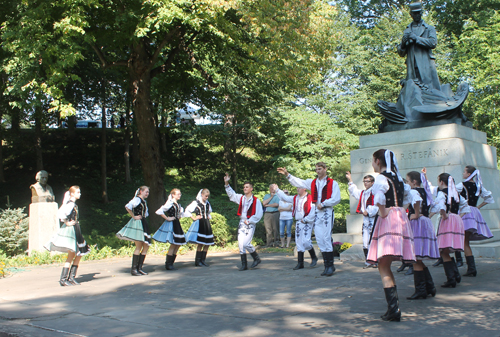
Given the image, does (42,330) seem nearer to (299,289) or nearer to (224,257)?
(299,289)

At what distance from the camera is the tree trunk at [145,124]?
17.3 m

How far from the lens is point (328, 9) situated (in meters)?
19.8

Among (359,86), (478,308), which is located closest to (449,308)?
(478,308)

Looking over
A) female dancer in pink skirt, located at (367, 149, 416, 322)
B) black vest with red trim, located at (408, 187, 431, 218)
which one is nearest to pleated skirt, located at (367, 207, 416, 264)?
female dancer in pink skirt, located at (367, 149, 416, 322)

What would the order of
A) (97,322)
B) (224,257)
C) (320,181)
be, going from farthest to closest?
(224,257) → (320,181) → (97,322)

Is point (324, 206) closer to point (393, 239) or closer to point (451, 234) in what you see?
point (451, 234)

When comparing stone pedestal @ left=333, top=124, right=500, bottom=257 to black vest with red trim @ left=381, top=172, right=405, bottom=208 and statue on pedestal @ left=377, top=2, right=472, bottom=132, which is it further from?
→ black vest with red trim @ left=381, top=172, right=405, bottom=208

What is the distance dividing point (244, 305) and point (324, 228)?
10.3 ft

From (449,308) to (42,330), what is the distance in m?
4.88

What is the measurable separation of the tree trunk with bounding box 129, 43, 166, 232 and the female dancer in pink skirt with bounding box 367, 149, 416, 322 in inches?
515

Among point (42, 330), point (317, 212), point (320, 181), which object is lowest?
point (42, 330)

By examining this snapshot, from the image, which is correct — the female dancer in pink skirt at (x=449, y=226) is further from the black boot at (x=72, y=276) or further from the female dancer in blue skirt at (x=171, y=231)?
the black boot at (x=72, y=276)

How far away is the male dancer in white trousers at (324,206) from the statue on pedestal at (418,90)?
13.7 ft

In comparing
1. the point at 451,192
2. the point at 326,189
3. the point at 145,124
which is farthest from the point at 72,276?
the point at 145,124
